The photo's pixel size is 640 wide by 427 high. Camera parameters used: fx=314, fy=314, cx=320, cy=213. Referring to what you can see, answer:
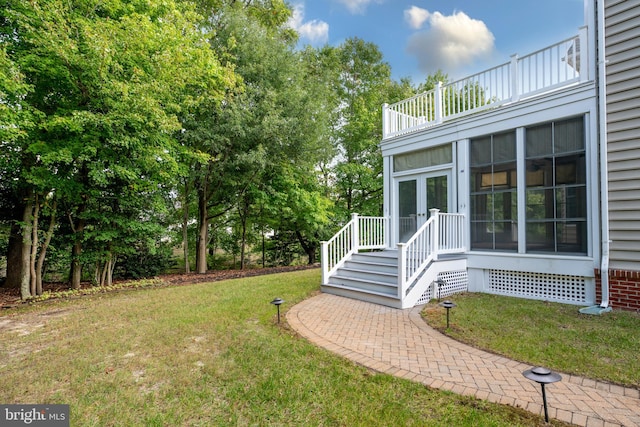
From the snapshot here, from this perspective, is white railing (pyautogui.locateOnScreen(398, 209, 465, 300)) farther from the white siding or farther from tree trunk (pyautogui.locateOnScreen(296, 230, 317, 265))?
tree trunk (pyautogui.locateOnScreen(296, 230, 317, 265))

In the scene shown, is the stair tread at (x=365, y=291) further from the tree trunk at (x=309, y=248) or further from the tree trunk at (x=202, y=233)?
the tree trunk at (x=309, y=248)

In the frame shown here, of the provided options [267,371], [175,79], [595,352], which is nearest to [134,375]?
[267,371]

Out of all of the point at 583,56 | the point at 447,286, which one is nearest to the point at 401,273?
the point at 447,286

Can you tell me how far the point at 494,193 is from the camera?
6.43 metres

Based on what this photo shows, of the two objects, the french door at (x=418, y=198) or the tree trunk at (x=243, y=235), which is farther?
the tree trunk at (x=243, y=235)

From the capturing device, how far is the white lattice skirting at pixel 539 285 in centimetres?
541

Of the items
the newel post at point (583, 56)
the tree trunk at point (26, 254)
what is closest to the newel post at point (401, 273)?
the newel post at point (583, 56)

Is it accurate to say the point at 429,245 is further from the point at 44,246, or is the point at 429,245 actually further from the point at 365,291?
the point at 44,246

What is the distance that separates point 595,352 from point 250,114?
963 centimetres

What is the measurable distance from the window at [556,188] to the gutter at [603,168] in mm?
307

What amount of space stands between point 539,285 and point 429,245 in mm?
2087

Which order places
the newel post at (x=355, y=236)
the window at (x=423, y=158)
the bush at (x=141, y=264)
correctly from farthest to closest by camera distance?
1. the bush at (x=141, y=264)
2. the newel post at (x=355, y=236)
3. the window at (x=423, y=158)

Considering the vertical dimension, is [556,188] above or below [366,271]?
above

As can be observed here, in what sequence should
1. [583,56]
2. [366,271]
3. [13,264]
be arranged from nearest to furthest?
[583,56] → [366,271] → [13,264]
